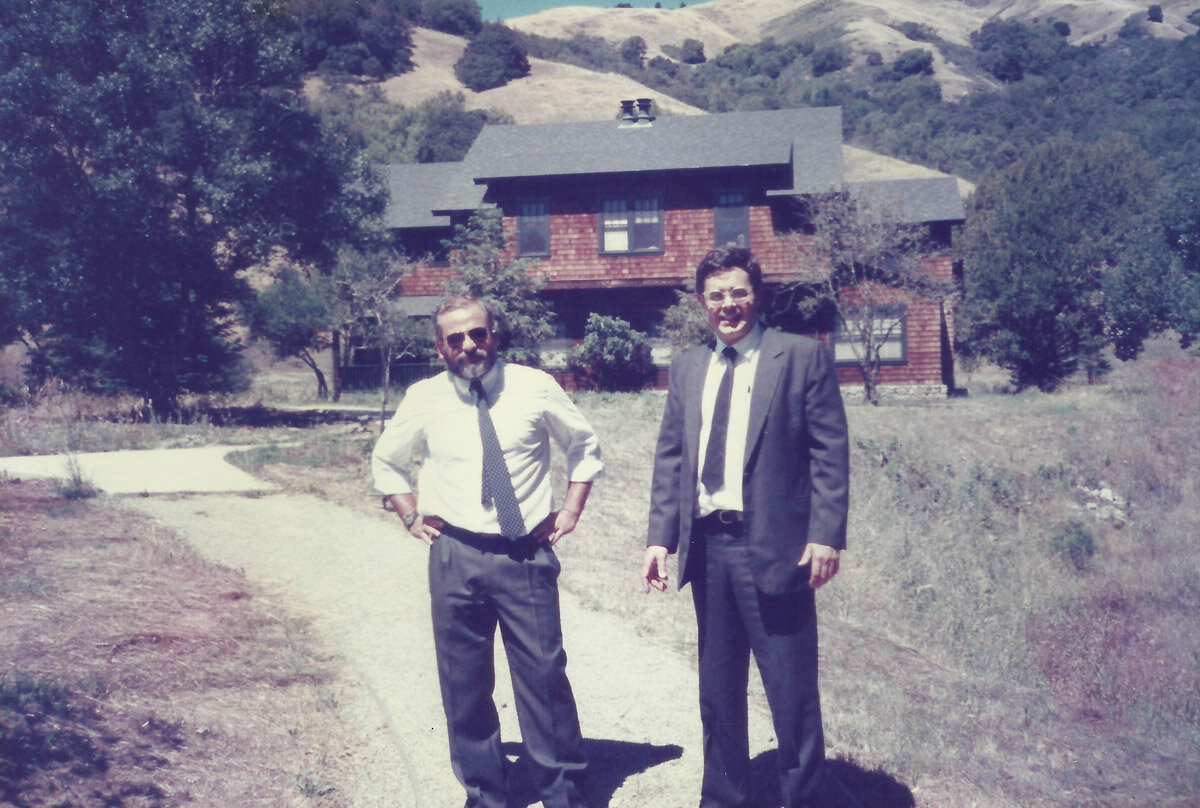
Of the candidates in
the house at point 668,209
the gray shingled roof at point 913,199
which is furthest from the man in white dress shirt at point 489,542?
the house at point 668,209

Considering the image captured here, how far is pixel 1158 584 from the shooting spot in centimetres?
1302

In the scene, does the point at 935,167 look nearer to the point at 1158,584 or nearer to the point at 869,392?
the point at 869,392

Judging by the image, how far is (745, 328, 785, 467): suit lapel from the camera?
154 inches

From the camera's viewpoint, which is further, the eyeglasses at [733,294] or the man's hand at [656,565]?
the man's hand at [656,565]

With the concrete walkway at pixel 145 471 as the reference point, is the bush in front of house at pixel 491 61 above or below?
above

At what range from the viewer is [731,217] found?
88.1 feet

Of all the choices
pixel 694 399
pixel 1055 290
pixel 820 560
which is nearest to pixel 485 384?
pixel 694 399

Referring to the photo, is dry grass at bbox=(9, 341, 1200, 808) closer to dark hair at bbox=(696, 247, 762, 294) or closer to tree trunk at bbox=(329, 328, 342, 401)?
dark hair at bbox=(696, 247, 762, 294)

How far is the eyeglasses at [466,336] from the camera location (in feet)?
13.3

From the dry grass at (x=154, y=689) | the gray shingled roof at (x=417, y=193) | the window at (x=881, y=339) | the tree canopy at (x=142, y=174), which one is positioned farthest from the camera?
the gray shingled roof at (x=417, y=193)

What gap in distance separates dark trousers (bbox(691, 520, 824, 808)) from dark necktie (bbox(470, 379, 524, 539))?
2.34ft

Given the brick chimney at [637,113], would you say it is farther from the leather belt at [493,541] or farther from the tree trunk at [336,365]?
the leather belt at [493,541]

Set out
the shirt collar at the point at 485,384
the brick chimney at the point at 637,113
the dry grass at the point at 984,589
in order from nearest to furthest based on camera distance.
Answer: the shirt collar at the point at 485,384 → the dry grass at the point at 984,589 → the brick chimney at the point at 637,113

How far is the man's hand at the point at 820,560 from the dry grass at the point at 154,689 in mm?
2248
